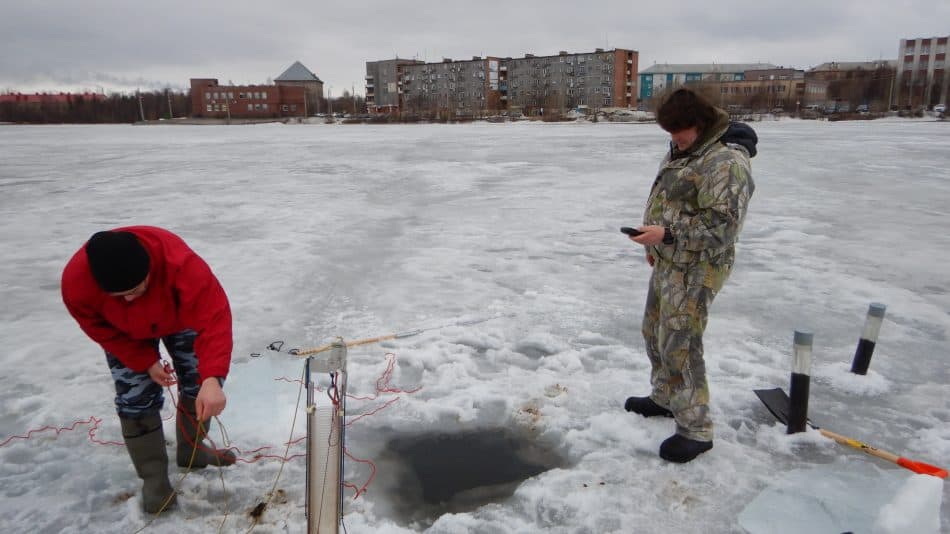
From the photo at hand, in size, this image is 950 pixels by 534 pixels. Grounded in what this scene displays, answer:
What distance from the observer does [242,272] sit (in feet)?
22.4

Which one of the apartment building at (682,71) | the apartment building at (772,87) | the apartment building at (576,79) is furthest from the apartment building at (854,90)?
the apartment building at (576,79)

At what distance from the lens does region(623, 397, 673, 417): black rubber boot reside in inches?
141

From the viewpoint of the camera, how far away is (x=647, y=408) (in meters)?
3.60

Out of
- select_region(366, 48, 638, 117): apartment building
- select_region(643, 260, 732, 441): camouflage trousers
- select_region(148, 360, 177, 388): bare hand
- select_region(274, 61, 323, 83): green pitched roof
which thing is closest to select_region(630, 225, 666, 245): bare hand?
select_region(643, 260, 732, 441): camouflage trousers

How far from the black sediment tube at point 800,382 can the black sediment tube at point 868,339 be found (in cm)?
84

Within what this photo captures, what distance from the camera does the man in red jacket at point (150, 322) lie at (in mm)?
2169

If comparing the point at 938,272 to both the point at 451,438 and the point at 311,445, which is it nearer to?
the point at 451,438

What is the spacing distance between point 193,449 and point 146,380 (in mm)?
631

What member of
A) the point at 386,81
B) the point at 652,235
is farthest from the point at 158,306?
the point at 386,81

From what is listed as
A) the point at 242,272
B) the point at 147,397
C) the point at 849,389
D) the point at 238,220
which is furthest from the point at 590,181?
the point at 147,397

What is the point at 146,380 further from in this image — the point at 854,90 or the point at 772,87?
the point at 772,87

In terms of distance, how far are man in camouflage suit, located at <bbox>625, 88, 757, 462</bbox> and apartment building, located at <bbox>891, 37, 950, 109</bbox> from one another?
317 ft

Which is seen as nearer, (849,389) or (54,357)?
(849,389)

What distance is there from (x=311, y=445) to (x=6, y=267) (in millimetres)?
6821
